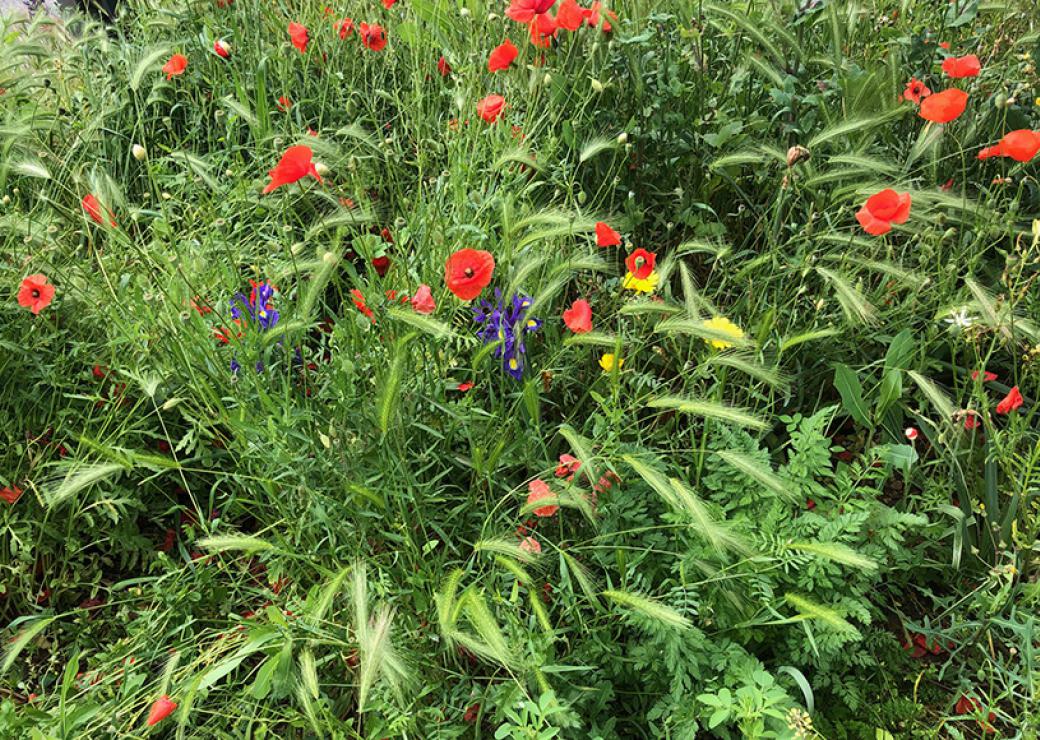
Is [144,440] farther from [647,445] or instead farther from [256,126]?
[647,445]

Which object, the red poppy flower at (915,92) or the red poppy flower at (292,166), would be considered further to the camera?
the red poppy flower at (915,92)

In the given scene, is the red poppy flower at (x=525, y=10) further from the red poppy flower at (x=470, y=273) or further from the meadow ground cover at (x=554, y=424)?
the red poppy flower at (x=470, y=273)

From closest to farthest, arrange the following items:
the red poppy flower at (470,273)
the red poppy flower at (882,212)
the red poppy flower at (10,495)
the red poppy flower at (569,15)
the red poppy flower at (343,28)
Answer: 1. the red poppy flower at (470,273)
2. the red poppy flower at (882,212)
3. the red poppy flower at (10,495)
4. the red poppy flower at (569,15)
5. the red poppy flower at (343,28)

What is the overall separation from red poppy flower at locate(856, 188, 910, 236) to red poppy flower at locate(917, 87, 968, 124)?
0.33m

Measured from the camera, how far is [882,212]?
167cm

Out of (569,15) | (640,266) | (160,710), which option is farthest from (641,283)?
(160,710)

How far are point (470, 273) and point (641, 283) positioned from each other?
0.47 metres

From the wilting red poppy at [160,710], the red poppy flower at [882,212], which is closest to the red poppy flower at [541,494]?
the wilting red poppy at [160,710]

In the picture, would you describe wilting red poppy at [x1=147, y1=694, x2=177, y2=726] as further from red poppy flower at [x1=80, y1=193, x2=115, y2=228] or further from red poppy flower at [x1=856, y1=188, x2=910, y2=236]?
red poppy flower at [x1=856, y1=188, x2=910, y2=236]

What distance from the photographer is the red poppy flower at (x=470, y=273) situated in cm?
153

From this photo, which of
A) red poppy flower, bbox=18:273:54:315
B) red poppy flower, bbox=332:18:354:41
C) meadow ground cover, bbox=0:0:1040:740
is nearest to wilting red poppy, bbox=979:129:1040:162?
meadow ground cover, bbox=0:0:1040:740

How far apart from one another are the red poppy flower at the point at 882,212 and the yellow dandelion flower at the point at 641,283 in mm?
446

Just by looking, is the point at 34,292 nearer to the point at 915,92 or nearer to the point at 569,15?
the point at 569,15

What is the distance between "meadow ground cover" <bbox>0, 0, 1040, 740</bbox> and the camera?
4.97 ft
